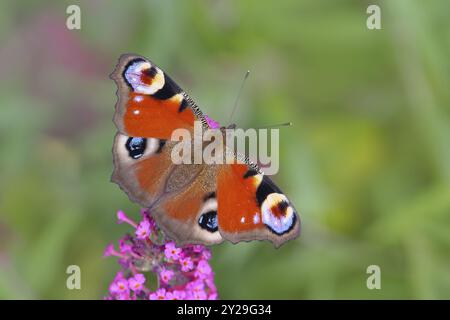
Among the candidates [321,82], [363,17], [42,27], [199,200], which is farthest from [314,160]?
[42,27]

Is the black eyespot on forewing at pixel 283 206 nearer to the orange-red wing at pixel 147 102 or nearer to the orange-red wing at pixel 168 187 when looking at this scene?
the orange-red wing at pixel 168 187

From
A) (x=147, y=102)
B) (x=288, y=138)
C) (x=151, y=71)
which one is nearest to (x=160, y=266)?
(x=147, y=102)

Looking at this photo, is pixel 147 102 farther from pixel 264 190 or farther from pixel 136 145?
pixel 264 190

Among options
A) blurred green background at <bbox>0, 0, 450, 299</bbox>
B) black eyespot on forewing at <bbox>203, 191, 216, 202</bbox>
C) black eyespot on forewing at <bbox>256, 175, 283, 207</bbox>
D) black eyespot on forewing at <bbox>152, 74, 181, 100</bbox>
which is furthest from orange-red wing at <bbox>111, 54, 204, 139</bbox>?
blurred green background at <bbox>0, 0, 450, 299</bbox>

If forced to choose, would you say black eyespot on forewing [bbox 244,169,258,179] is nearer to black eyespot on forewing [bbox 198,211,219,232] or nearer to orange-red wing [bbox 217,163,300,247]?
orange-red wing [bbox 217,163,300,247]
